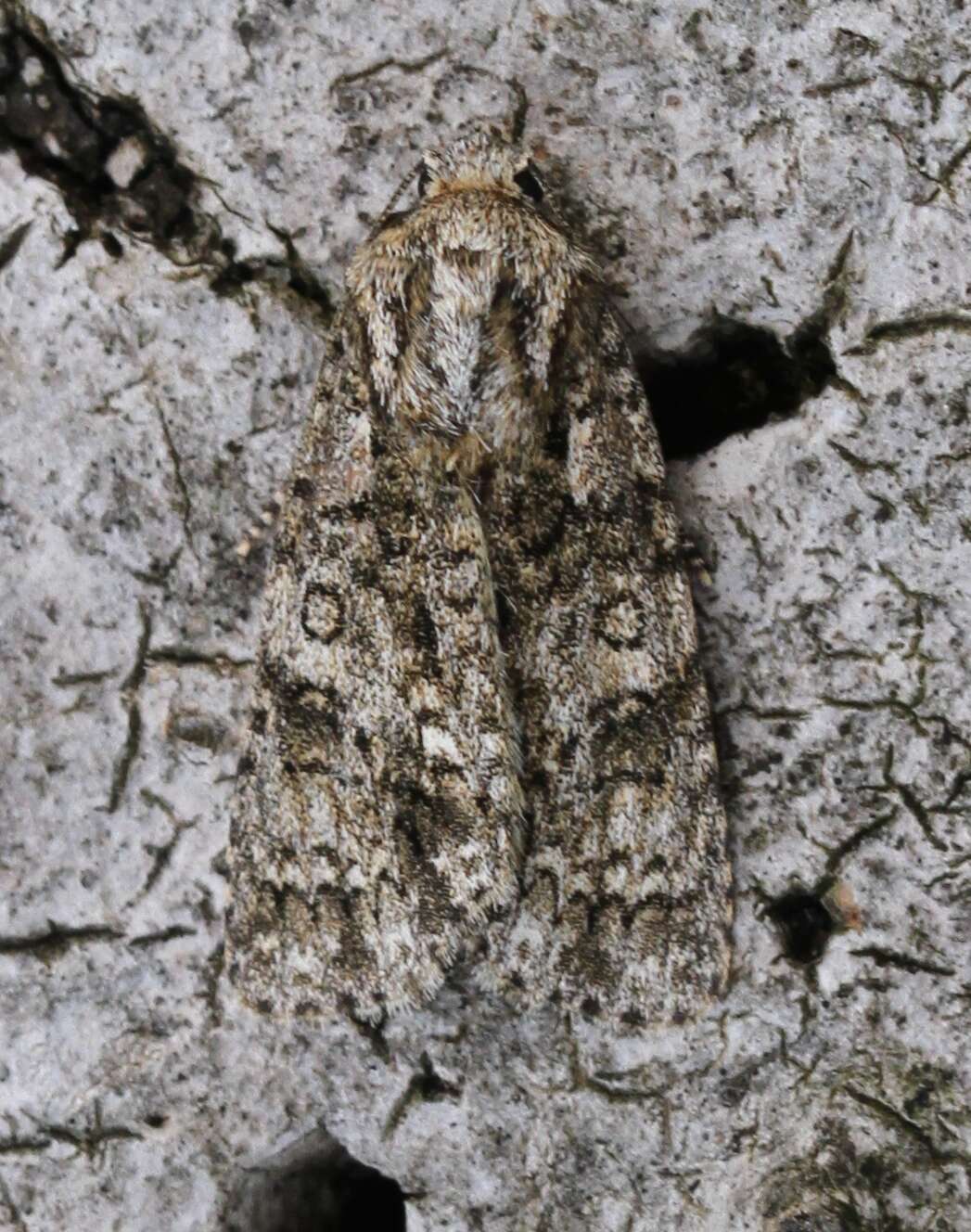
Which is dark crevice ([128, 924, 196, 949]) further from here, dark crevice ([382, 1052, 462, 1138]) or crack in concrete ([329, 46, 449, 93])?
crack in concrete ([329, 46, 449, 93])

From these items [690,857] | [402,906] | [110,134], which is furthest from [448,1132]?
[110,134]

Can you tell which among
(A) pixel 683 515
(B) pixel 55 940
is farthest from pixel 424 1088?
(A) pixel 683 515

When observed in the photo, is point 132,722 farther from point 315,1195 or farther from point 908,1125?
point 908,1125

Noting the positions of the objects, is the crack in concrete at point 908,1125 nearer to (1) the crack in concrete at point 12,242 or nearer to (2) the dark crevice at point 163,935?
(2) the dark crevice at point 163,935

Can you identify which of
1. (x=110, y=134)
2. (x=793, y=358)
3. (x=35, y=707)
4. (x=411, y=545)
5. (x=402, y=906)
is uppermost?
(x=110, y=134)

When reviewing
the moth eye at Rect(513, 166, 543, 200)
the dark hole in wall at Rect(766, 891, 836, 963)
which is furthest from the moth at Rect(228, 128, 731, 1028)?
the dark hole in wall at Rect(766, 891, 836, 963)

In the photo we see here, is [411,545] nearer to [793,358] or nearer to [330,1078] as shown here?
[793,358]
